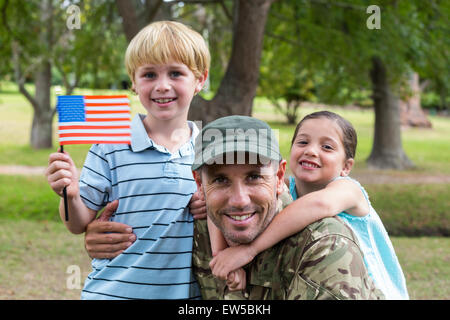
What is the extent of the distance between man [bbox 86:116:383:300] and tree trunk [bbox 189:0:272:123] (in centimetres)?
567

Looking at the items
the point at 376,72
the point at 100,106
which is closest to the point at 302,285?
the point at 100,106

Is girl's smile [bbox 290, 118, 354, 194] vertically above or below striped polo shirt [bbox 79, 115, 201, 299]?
above

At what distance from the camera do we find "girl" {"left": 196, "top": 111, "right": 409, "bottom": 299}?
6.61 ft

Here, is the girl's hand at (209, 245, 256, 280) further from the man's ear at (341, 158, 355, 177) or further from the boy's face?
the man's ear at (341, 158, 355, 177)

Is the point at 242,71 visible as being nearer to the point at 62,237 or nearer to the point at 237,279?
the point at 62,237

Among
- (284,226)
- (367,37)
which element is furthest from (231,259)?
(367,37)

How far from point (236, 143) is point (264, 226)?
33cm

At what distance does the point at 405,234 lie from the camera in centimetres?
1036

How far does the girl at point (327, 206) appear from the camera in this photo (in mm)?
2014

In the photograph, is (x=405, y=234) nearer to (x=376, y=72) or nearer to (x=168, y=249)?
(x=376, y=72)

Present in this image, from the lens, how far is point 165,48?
8.10 ft

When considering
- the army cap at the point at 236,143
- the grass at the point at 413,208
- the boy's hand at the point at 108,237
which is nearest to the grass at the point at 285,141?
the grass at the point at 413,208

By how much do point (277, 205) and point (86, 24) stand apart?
10.4 metres

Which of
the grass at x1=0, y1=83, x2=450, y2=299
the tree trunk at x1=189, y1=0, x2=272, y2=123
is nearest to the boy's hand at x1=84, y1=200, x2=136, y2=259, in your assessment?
the grass at x1=0, y1=83, x2=450, y2=299
